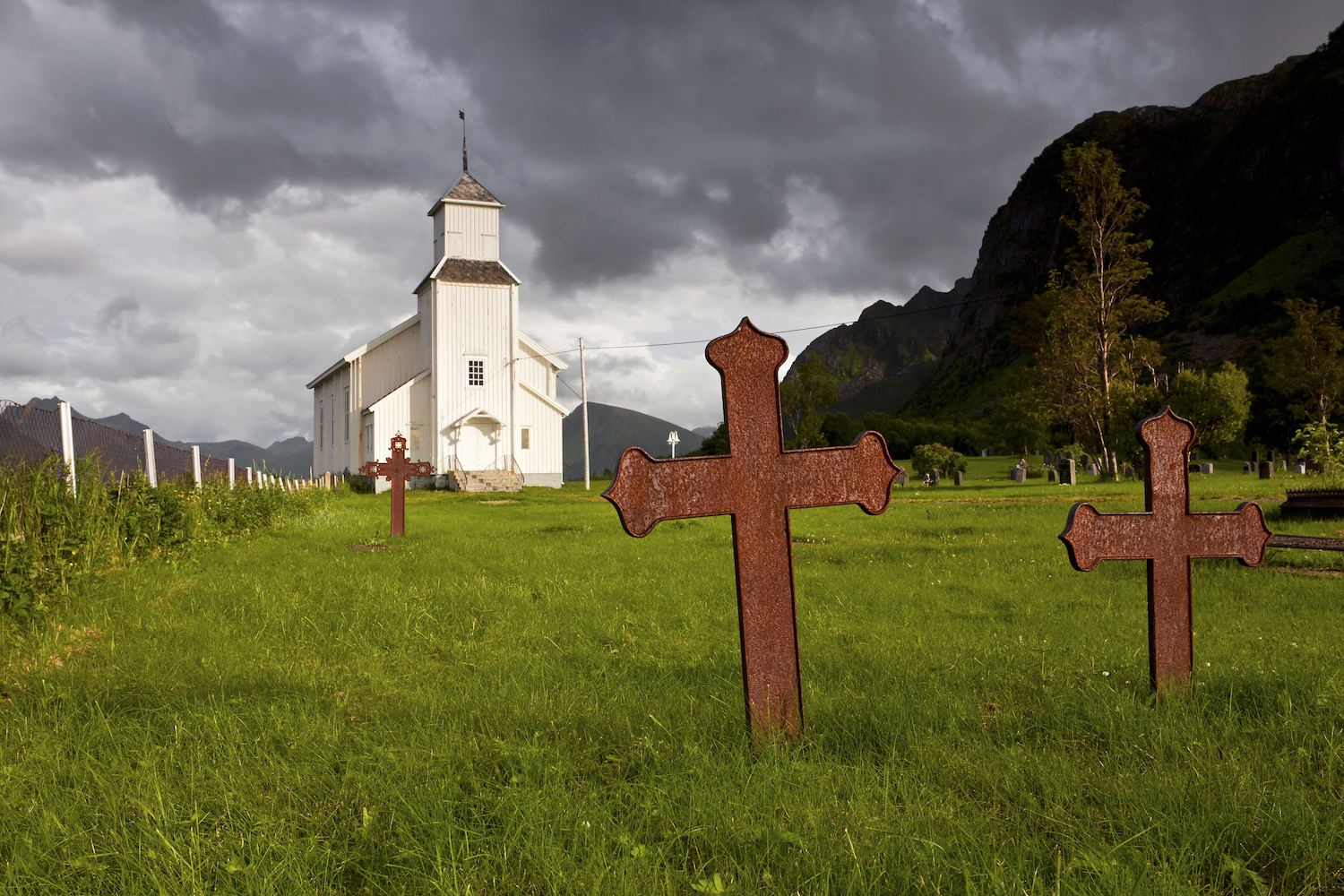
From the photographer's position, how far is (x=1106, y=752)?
3721 millimetres

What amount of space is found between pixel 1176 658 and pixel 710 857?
310 centimetres

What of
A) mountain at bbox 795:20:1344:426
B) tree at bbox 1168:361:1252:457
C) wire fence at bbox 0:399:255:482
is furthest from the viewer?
mountain at bbox 795:20:1344:426

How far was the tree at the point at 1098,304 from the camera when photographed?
37.9 m

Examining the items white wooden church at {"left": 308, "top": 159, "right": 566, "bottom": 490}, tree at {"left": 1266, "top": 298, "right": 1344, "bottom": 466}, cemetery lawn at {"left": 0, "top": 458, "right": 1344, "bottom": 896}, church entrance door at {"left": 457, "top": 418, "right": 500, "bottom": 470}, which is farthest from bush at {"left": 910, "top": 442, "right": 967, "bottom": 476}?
cemetery lawn at {"left": 0, "top": 458, "right": 1344, "bottom": 896}

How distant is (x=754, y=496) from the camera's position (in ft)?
13.3

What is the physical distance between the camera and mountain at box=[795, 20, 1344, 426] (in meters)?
110

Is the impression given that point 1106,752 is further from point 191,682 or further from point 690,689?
point 191,682

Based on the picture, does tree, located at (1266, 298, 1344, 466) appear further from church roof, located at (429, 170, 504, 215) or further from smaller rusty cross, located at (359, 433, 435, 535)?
smaller rusty cross, located at (359, 433, 435, 535)

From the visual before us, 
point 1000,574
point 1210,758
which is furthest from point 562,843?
point 1000,574

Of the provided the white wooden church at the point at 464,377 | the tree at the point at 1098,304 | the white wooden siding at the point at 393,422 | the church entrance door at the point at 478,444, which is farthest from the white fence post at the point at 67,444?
the tree at the point at 1098,304

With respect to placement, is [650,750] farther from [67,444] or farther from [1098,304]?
[1098,304]

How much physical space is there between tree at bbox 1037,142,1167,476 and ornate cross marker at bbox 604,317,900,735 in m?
37.1

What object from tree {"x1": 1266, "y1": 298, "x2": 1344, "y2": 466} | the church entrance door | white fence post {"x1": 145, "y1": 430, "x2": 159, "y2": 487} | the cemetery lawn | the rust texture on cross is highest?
tree {"x1": 1266, "y1": 298, "x2": 1344, "y2": 466}

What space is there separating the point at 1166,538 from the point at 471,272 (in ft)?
120
